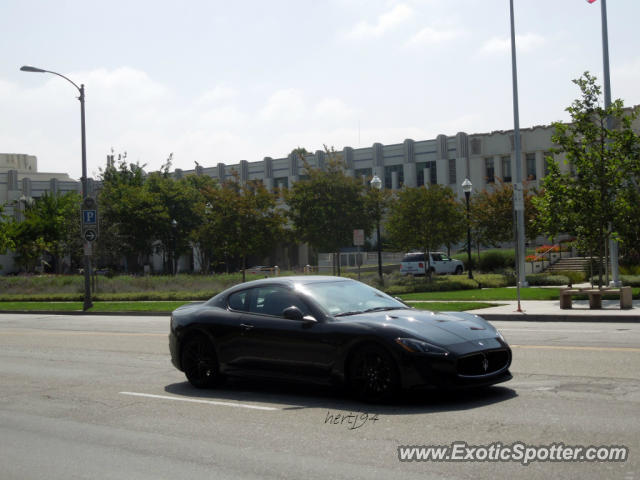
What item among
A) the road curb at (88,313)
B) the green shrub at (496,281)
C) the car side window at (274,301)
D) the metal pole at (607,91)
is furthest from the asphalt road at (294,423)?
the green shrub at (496,281)

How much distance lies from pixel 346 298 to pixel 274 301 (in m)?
0.91

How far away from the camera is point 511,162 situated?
6212 centimetres

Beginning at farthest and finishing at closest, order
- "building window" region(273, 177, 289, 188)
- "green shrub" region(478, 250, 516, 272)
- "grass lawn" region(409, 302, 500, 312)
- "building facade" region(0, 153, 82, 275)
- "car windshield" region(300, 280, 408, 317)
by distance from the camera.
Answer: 1. "building facade" region(0, 153, 82, 275)
2. "building window" region(273, 177, 289, 188)
3. "green shrub" region(478, 250, 516, 272)
4. "grass lawn" region(409, 302, 500, 312)
5. "car windshield" region(300, 280, 408, 317)

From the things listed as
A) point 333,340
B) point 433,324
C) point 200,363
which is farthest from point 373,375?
point 200,363

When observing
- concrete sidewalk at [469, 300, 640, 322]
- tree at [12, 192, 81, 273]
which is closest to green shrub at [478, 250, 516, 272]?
concrete sidewalk at [469, 300, 640, 322]

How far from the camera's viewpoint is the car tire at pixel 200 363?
9875mm

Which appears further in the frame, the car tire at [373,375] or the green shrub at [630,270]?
the green shrub at [630,270]

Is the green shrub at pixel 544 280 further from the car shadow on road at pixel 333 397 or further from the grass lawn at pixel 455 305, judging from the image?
the car shadow on road at pixel 333 397

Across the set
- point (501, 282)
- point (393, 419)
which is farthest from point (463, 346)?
point (501, 282)

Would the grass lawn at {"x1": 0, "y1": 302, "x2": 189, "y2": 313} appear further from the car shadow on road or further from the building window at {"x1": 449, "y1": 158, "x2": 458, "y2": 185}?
the building window at {"x1": 449, "y1": 158, "x2": 458, "y2": 185}

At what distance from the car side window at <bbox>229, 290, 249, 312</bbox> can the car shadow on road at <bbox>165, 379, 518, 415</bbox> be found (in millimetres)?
1073

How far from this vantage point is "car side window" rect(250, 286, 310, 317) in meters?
9.16

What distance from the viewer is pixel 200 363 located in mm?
10000

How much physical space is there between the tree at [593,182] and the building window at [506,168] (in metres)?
37.6
